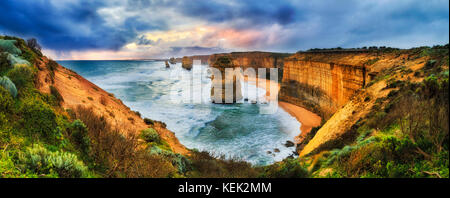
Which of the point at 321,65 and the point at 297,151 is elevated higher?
the point at 321,65

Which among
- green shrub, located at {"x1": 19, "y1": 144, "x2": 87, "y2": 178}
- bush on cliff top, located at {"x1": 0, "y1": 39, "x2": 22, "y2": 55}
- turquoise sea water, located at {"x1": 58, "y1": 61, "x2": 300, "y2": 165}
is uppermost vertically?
bush on cliff top, located at {"x1": 0, "y1": 39, "x2": 22, "y2": 55}

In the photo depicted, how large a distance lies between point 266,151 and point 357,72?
1047 centimetres

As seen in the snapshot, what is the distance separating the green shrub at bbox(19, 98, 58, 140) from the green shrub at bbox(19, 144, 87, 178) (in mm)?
931

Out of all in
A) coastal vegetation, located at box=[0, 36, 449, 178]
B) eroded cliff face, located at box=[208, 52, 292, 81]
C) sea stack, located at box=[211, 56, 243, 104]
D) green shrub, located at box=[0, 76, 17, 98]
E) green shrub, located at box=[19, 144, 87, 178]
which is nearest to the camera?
green shrub, located at box=[19, 144, 87, 178]

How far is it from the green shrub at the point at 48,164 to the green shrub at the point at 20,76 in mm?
3492

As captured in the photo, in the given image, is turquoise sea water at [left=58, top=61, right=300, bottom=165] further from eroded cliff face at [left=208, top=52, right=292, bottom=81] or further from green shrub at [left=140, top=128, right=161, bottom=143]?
eroded cliff face at [left=208, top=52, right=292, bottom=81]

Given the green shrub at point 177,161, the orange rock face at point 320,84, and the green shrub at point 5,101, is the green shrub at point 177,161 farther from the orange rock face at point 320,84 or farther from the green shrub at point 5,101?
the orange rock face at point 320,84

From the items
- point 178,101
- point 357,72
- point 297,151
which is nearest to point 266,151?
point 297,151

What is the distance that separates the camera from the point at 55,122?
519 cm

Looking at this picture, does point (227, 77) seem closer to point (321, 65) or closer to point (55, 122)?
point (321, 65)

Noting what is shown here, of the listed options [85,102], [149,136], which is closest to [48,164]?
[149,136]

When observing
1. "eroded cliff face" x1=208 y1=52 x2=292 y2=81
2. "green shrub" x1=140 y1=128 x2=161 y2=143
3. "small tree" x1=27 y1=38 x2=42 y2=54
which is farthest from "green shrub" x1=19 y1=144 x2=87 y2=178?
"eroded cliff face" x1=208 y1=52 x2=292 y2=81

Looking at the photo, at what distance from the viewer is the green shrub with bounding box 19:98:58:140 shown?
4.64m
